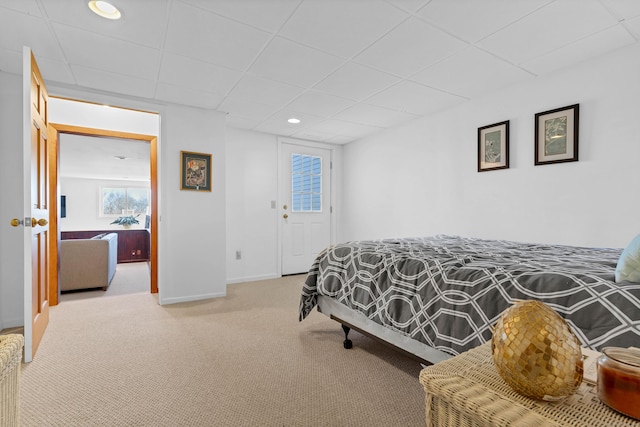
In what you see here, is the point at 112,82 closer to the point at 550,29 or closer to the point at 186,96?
the point at 186,96

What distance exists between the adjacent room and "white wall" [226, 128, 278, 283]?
7cm

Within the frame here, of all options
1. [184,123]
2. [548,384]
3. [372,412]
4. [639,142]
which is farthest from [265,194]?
[548,384]

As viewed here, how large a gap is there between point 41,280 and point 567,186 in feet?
14.4

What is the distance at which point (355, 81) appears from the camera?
280cm

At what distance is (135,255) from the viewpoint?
6.59 metres

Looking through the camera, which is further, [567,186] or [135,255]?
[135,255]

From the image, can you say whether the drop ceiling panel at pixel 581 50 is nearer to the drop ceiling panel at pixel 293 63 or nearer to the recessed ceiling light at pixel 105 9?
the drop ceiling panel at pixel 293 63

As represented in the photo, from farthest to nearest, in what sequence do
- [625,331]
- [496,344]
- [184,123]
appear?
[184,123] < [625,331] < [496,344]

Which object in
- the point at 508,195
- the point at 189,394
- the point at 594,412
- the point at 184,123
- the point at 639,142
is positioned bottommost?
the point at 189,394

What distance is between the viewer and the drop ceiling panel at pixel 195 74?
8.05ft

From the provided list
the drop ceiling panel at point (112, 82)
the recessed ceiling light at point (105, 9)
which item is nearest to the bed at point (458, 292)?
the recessed ceiling light at point (105, 9)

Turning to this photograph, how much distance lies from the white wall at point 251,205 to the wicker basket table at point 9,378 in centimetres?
341

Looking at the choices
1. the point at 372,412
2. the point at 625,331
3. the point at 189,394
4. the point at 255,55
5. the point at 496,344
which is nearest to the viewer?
the point at 496,344

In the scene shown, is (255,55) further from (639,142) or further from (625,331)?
(639,142)
